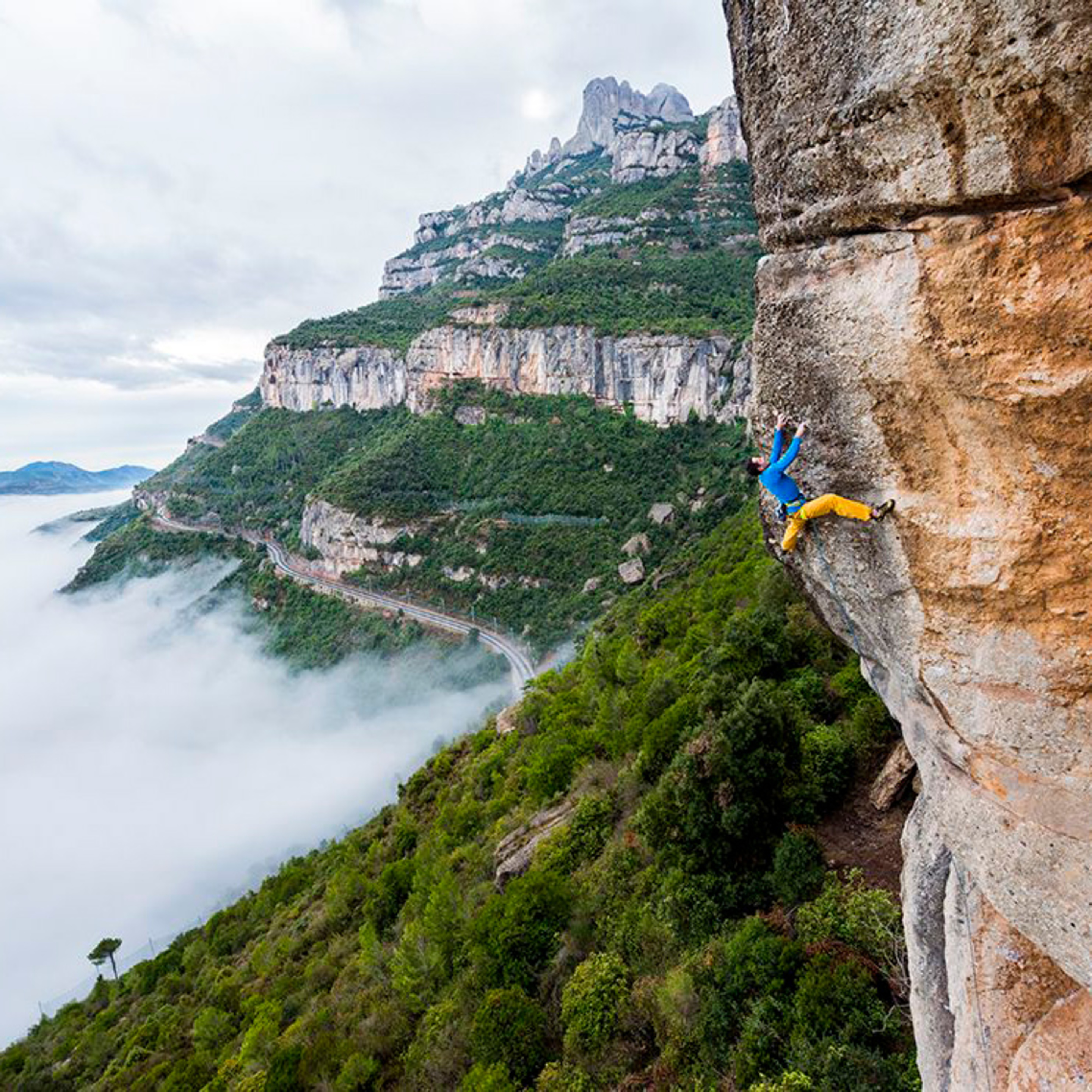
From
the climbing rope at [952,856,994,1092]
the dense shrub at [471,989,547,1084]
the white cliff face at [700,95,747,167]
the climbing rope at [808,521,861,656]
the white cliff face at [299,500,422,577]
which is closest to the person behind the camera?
the climbing rope at [952,856,994,1092]

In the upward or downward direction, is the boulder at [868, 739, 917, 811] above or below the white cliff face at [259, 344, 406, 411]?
below

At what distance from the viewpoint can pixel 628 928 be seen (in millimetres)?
12844

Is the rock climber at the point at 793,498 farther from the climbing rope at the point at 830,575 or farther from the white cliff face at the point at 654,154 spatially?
the white cliff face at the point at 654,154

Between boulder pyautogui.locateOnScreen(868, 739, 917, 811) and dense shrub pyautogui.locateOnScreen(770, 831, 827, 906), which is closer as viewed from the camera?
dense shrub pyautogui.locateOnScreen(770, 831, 827, 906)

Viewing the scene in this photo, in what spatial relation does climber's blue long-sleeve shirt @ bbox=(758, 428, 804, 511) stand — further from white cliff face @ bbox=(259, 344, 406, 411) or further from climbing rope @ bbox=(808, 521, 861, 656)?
white cliff face @ bbox=(259, 344, 406, 411)

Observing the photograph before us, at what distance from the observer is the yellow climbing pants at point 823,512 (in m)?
4.72

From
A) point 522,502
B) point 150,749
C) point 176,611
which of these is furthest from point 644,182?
point 150,749

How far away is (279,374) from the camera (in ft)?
439

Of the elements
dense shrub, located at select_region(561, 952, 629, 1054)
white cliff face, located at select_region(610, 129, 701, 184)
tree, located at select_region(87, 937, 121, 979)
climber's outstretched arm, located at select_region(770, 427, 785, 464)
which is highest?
white cliff face, located at select_region(610, 129, 701, 184)

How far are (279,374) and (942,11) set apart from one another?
149572 mm

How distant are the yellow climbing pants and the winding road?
47385 millimetres

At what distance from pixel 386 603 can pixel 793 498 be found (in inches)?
3037

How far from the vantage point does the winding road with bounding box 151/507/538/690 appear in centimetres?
6162

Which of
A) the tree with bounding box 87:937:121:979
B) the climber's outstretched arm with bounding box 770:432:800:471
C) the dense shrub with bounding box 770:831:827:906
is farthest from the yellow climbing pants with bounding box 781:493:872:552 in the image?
the tree with bounding box 87:937:121:979
